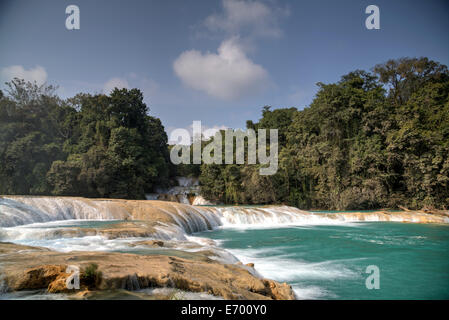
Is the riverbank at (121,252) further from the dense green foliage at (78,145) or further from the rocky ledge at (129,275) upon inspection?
the dense green foliage at (78,145)

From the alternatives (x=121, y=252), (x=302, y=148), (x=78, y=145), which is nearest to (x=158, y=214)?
(x=121, y=252)

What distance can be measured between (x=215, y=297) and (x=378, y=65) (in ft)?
82.9

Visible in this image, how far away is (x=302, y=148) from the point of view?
2223 centimetres

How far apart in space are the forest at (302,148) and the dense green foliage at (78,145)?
0.28ft

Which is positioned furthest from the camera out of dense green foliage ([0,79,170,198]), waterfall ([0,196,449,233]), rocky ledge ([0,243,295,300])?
dense green foliage ([0,79,170,198])

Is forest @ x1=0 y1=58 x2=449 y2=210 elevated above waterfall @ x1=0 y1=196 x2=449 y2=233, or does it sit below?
above

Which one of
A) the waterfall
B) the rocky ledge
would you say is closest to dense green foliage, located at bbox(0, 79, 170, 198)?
the waterfall

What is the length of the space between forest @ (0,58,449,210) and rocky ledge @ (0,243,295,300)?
59.2ft

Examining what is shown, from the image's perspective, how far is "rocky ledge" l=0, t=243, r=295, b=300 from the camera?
2.58 m

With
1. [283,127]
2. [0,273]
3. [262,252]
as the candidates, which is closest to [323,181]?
[283,127]

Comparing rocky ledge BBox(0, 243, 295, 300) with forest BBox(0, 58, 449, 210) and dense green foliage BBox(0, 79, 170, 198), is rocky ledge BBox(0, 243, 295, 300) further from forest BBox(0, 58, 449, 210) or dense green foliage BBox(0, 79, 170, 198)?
dense green foliage BBox(0, 79, 170, 198)

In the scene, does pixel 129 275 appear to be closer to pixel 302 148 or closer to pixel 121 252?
pixel 121 252

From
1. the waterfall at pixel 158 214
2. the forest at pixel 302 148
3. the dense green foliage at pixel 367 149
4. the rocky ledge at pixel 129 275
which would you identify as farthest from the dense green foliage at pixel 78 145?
the rocky ledge at pixel 129 275

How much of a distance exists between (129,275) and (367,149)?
19.8m
